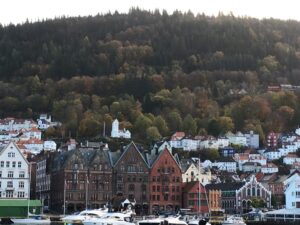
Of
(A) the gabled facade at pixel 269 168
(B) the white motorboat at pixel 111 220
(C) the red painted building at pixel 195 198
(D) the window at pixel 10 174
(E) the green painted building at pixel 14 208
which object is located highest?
(A) the gabled facade at pixel 269 168

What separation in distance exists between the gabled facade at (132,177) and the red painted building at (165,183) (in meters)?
1.13

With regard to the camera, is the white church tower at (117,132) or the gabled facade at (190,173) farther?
the white church tower at (117,132)

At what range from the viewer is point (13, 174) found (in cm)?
10444

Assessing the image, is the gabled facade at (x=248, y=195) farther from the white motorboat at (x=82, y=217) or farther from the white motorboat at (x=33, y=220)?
the white motorboat at (x=82, y=217)

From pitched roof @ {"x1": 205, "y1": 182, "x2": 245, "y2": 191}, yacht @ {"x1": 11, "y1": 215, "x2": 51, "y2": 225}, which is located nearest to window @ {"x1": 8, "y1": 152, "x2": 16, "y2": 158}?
yacht @ {"x1": 11, "y1": 215, "x2": 51, "y2": 225}

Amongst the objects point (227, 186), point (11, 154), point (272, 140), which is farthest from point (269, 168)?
point (11, 154)

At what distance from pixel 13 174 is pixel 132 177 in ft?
61.1

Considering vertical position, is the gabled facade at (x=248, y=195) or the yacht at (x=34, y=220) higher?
the gabled facade at (x=248, y=195)

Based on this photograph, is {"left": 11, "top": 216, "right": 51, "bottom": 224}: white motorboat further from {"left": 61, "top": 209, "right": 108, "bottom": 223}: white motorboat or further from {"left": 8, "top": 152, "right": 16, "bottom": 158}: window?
{"left": 8, "top": 152, "right": 16, "bottom": 158}: window

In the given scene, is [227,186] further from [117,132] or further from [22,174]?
[117,132]

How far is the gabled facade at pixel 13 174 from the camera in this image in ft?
341

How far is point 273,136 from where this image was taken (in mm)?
195250

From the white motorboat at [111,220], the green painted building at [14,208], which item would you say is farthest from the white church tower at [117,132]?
the white motorboat at [111,220]

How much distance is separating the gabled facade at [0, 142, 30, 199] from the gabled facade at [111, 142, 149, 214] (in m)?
14.0
